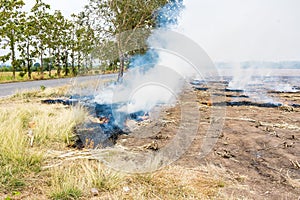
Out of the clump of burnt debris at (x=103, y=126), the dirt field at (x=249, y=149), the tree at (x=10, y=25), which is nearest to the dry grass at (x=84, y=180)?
the dirt field at (x=249, y=149)

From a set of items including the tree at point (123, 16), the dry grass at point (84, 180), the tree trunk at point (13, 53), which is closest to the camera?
the dry grass at point (84, 180)

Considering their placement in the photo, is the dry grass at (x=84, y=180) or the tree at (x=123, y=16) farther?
the tree at (x=123, y=16)

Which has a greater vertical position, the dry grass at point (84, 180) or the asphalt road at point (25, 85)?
the asphalt road at point (25, 85)

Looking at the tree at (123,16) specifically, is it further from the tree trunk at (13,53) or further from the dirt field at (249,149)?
the tree trunk at (13,53)

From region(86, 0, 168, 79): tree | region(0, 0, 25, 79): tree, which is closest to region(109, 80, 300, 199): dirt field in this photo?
region(86, 0, 168, 79): tree

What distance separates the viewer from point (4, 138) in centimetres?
434

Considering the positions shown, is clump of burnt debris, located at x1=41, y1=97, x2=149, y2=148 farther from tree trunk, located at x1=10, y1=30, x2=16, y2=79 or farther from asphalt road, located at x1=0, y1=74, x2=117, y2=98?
tree trunk, located at x1=10, y1=30, x2=16, y2=79

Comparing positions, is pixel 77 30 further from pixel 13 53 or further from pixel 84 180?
pixel 84 180

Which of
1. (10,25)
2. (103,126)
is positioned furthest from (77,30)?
(103,126)

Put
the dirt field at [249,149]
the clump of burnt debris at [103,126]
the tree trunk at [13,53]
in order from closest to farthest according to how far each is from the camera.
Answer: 1. the dirt field at [249,149]
2. the clump of burnt debris at [103,126]
3. the tree trunk at [13,53]

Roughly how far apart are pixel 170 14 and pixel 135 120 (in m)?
7.49

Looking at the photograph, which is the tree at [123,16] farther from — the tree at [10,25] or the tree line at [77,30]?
the tree at [10,25]

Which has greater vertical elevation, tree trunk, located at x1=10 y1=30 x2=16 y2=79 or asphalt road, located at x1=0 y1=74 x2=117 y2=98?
tree trunk, located at x1=10 y1=30 x2=16 y2=79

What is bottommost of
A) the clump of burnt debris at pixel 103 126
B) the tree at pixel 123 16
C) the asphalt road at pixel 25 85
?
the clump of burnt debris at pixel 103 126
